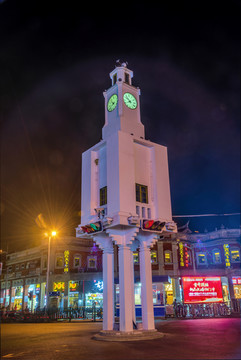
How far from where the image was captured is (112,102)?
61.6ft

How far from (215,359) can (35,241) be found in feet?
164

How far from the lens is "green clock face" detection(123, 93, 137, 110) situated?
727 inches

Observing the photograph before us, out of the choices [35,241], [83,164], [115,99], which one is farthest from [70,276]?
[115,99]

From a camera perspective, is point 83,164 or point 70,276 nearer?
point 83,164

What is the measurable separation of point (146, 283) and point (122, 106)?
9.81 meters

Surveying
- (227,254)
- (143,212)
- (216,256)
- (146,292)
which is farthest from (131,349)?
(216,256)

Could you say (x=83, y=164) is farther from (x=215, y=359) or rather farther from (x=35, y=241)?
(x=35, y=241)

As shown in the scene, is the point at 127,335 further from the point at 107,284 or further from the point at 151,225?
the point at 151,225

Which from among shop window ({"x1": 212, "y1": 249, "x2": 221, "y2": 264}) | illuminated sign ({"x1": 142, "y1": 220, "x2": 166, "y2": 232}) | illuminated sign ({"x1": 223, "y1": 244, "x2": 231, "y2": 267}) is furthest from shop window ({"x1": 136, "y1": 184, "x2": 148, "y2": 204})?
shop window ({"x1": 212, "y1": 249, "x2": 221, "y2": 264})

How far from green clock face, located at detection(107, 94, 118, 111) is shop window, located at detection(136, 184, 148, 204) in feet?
16.5

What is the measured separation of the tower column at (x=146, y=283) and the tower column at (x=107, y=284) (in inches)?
63.4

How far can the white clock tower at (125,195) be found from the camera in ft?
51.5

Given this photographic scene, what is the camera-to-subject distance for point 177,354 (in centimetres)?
1028

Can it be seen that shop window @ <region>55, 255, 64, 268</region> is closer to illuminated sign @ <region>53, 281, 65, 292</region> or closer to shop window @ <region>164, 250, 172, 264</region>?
illuminated sign @ <region>53, 281, 65, 292</region>
